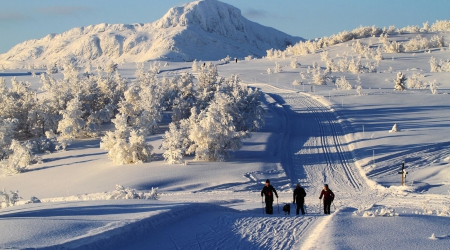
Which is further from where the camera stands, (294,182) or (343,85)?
(343,85)

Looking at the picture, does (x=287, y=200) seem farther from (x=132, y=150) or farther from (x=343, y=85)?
(x=343, y=85)

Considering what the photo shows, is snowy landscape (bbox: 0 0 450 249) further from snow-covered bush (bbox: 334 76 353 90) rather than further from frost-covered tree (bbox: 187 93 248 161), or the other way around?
snow-covered bush (bbox: 334 76 353 90)

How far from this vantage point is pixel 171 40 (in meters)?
116

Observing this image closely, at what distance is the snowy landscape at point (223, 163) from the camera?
8891mm

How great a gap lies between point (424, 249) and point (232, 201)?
32.3ft

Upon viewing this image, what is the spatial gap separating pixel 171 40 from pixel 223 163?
96.5 meters

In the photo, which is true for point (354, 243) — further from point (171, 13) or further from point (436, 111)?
point (171, 13)

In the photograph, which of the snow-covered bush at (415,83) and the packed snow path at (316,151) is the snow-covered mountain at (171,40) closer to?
the snow-covered bush at (415,83)

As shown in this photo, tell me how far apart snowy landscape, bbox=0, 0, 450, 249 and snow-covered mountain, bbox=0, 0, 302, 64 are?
62.5 metres

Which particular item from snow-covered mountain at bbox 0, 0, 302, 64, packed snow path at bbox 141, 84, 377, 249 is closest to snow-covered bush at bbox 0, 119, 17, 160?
packed snow path at bbox 141, 84, 377, 249

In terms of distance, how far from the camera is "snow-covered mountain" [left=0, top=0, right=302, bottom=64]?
115688mm

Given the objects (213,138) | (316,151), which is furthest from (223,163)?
(316,151)

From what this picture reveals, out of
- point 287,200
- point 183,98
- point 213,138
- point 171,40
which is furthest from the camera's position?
point 171,40

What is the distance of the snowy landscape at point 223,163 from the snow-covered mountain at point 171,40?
2459 inches
